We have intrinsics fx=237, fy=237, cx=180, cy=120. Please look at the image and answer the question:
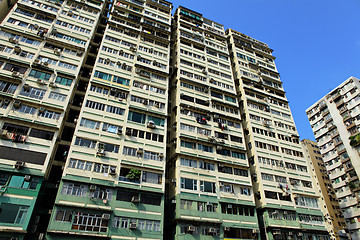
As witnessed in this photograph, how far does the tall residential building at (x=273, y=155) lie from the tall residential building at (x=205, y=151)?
2.24 meters

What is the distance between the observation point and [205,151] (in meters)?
32.8

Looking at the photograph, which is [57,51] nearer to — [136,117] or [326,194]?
[136,117]

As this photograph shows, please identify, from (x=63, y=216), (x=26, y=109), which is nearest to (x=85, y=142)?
(x=26, y=109)

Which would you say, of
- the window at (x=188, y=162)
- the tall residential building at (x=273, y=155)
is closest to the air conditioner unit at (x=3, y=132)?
the window at (x=188, y=162)

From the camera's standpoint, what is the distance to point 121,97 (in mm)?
32000

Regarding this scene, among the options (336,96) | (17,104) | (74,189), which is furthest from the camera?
(336,96)

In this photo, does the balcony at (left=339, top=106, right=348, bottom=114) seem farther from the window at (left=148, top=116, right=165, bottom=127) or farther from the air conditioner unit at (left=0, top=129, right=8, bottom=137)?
the air conditioner unit at (left=0, top=129, right=8, bottom=137)

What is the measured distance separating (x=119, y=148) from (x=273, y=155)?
23.9 m

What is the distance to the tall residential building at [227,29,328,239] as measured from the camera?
32.2 metres

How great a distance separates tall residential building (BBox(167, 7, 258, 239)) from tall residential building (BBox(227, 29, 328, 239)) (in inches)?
88.1

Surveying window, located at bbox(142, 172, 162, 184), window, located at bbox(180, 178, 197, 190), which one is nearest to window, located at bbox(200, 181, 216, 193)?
window, located at bbox(180, 178, 197, 190)

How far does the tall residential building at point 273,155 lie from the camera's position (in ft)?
106

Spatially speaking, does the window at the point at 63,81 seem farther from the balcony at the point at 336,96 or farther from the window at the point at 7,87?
the balcony at the point at 336,96

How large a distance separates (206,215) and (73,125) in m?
19.7
